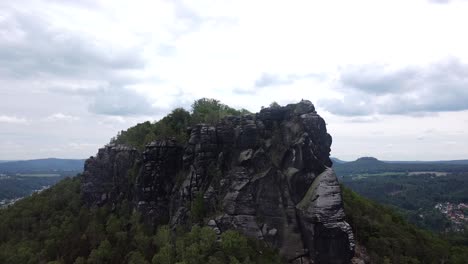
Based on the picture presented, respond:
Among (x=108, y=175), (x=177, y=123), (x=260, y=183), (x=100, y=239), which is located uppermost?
(x=177, y=123)

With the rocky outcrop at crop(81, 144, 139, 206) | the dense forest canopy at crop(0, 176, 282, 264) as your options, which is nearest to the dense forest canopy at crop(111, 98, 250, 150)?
the rocky outcrop at crop(81, 144, 139, 206)

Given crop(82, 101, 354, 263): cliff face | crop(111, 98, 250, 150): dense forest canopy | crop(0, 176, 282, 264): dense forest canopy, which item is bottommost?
crop(0, 176, 282, 264): dense forest canopy

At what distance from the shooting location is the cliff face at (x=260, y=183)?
2066 inches

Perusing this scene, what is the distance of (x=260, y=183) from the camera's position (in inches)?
2296

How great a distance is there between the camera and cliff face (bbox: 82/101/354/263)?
52.5 m

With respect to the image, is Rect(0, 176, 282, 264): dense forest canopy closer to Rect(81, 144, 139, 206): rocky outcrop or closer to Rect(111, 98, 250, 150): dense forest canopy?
Rect(81, 144, 139, 206): rocky outcrop

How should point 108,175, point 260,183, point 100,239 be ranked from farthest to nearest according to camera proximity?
Result: 1. point 108,175
2. point 100,239
3. point 260,183

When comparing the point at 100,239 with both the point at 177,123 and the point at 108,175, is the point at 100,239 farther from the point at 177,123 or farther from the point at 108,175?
the point at 177,123

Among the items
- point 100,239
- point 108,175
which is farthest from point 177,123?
point 100,239

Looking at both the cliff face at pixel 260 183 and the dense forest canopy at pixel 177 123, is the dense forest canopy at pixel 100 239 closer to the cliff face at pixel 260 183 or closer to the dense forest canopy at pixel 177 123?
the cliff face at pixel 260 183

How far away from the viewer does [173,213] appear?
6688 centimetres

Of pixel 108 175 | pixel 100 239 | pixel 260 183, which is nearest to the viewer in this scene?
pixel 260 183

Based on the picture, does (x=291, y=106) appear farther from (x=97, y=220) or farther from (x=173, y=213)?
(x=97, y=220)

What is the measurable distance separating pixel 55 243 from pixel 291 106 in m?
55.2
